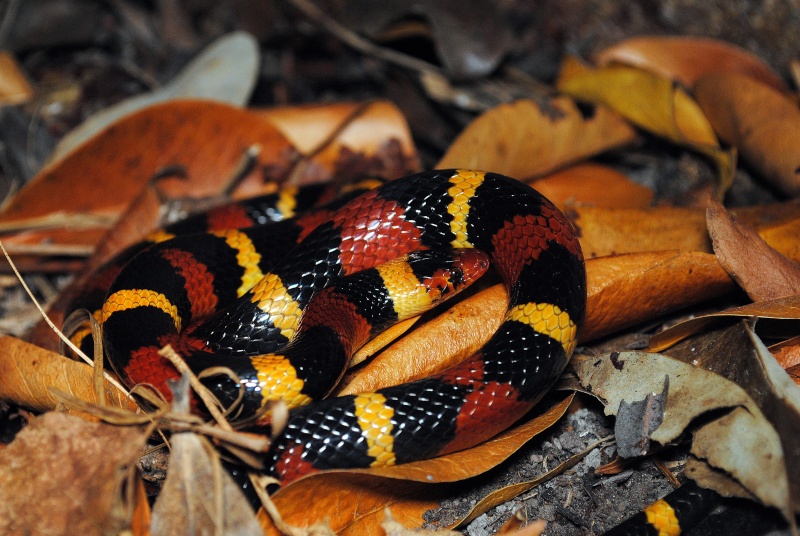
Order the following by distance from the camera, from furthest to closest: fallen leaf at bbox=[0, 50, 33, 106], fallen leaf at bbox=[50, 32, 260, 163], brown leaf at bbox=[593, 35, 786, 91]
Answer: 1. fallen leaf at bbox=[0, 50, 33, 106]
2. fallen leaf at bbox=[50, 32, 260, 163]
3. brown leaf at bbox=[593, 35, 786, 91]

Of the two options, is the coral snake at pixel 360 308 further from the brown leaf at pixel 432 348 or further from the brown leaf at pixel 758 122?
the brown leaf at pixel 758 122

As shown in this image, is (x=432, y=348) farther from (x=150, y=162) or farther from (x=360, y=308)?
(x=150, y=162)

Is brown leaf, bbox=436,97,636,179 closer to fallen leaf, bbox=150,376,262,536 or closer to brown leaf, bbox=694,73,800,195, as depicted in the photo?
brown leaf, bbox=694,73,800,195

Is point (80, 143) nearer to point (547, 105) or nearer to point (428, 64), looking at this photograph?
point (428, 64)

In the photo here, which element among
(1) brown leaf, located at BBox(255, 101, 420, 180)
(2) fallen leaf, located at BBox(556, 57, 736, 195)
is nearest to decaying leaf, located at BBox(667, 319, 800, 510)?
(2) fallen leaf, located at BBox(556, 57, 736, 195)

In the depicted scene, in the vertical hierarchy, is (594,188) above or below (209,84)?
below


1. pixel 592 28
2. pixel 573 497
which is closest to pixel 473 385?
pixel 573 497

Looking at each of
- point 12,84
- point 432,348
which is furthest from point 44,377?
point 12,84
